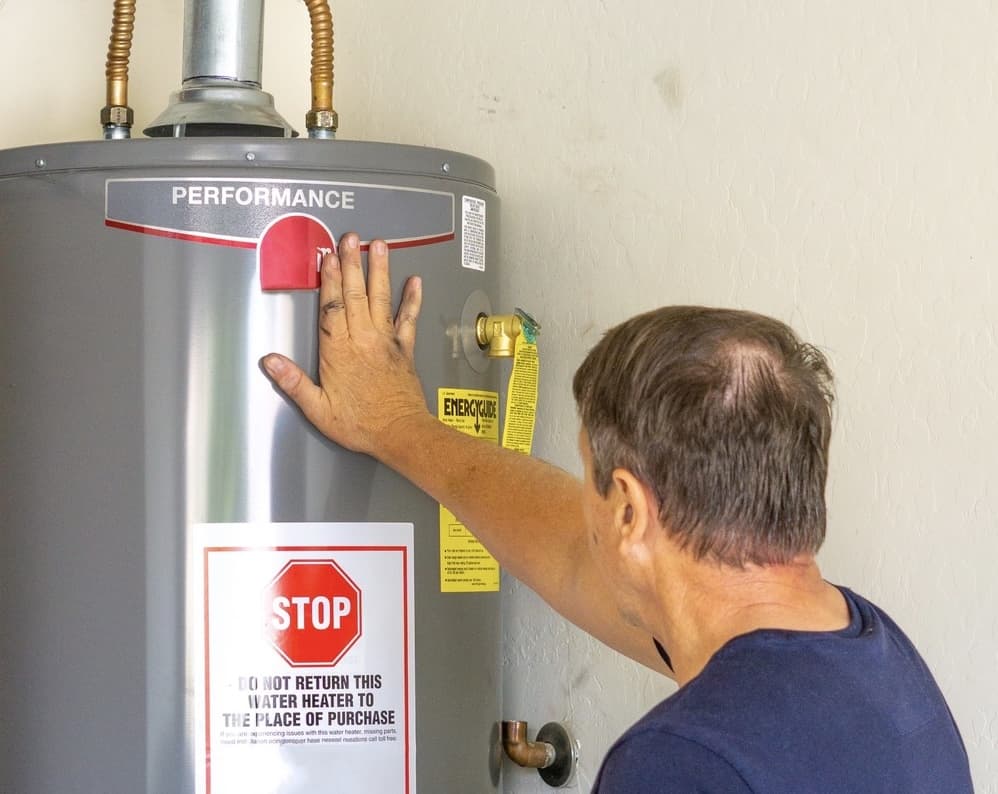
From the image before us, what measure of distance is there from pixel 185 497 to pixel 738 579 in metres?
0.53

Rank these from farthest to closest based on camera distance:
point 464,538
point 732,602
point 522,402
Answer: point 522,402 < point 464,538 < point 732,602

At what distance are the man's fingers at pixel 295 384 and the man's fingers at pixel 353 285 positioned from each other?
0.21ft

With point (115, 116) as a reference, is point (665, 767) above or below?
below

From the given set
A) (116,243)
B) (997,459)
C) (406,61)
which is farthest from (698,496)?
(406,61)

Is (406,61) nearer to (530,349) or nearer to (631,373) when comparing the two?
(530,349)

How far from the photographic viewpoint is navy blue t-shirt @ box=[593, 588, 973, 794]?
775 mm

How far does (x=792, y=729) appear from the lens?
2.60 feet

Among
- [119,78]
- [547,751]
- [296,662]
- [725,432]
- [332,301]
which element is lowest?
[547,751]

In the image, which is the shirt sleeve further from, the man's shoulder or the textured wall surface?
the textured wall surface

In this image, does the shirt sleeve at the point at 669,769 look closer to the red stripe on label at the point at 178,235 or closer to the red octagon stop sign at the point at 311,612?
the red octagon stop sign at the point at 311,612

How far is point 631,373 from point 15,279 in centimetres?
63

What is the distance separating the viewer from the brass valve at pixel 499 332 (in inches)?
52.5

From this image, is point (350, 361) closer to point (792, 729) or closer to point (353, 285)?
point (353, 285)

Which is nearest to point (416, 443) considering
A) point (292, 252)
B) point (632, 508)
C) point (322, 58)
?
point (292, 252)
